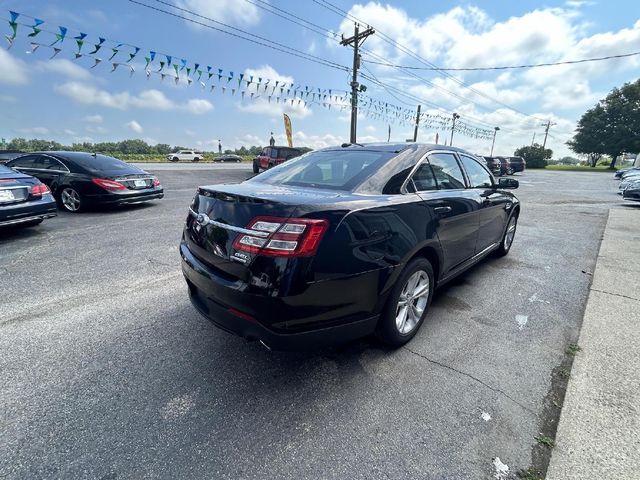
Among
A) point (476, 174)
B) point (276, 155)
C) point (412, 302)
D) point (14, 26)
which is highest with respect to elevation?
point (14, 26)

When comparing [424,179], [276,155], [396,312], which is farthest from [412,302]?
[276,155]

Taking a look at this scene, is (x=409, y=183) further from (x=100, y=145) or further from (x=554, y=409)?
(x=100, y=145)

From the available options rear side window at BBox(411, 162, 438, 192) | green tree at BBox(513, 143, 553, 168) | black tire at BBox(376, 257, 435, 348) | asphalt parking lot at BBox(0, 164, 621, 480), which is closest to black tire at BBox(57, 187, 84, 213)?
asphalt parking lot at BBox(0, 164, 621, 480)

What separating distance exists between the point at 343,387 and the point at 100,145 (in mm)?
70096

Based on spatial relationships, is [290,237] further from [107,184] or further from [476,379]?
[107,184]

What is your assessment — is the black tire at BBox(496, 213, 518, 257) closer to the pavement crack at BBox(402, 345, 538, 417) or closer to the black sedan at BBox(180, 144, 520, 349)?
the black sedan at BBox(180, 144, 520, 349)

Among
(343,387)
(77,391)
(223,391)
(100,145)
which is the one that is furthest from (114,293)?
(100,145)

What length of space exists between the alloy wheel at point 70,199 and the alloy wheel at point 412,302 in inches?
303

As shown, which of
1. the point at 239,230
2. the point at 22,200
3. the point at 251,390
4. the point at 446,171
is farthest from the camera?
the point at 22,200

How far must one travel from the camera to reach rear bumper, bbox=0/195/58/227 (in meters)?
4.82

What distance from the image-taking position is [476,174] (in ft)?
12.8

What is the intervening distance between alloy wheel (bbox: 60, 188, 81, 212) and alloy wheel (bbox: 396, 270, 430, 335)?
769cm

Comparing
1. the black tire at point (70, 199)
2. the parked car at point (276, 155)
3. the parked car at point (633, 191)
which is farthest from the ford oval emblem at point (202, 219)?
the parked car at point (276, 155)

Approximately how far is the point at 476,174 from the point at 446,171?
0.91 meters
